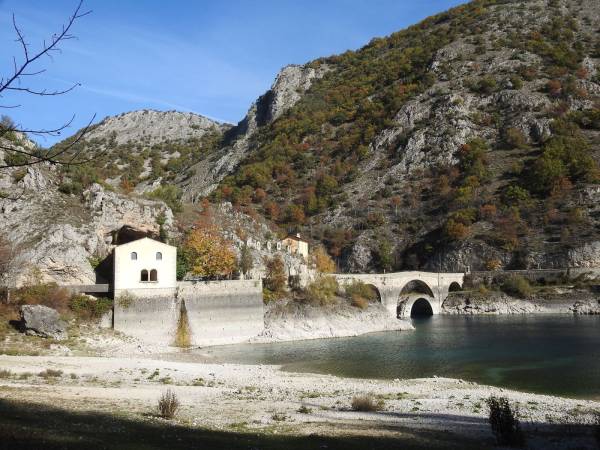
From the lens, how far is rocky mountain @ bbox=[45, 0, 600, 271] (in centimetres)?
9050

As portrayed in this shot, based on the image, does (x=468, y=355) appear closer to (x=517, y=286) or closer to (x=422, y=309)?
(x=517, y=286)

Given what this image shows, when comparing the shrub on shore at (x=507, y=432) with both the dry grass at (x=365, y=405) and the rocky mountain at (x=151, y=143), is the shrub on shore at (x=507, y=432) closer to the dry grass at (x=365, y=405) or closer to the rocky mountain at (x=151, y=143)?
the dry grass at (x=365, y=405)

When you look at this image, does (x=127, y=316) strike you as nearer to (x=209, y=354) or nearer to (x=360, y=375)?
(x=209, y=354)

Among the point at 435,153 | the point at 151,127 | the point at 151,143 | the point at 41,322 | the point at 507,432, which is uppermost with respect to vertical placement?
the point at 151,127

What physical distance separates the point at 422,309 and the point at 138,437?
78187 mm

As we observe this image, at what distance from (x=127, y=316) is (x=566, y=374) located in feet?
107

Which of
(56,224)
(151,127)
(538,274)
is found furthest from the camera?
(151,127)

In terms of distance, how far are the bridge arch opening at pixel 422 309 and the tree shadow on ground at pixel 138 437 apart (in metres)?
69.4

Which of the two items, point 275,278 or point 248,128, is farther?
point 248,128

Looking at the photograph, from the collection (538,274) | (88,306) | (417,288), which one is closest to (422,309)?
(417,288)

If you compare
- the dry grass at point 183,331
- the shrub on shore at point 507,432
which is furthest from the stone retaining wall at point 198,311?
the shrub on shore at point 507,432

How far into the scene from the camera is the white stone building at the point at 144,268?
43.5m

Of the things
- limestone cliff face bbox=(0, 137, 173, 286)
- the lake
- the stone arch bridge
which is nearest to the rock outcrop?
limestone cliff face bbox=(0, 137, 173, 286)

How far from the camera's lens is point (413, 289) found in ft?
286
